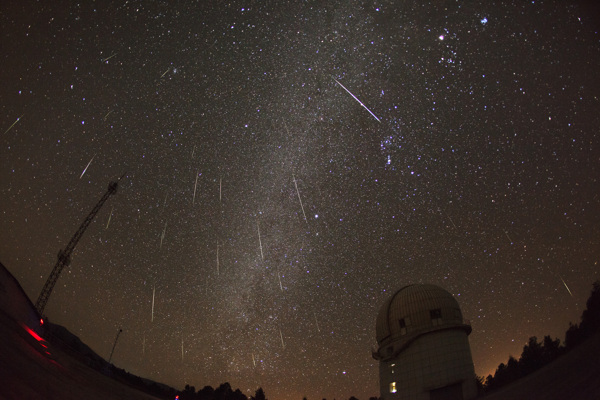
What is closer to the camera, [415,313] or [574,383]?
[574,383]

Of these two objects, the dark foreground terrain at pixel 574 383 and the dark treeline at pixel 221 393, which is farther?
the dark treeline at pixel 221 393

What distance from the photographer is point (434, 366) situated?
78.7 feet

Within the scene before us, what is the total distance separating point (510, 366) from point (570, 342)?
42.3ft

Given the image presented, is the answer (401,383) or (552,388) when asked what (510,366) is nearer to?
(401,383)

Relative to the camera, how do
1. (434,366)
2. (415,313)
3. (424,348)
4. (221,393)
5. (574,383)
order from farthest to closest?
(221,393)
(415,313)
(424,348)
(434,366)
(574,383)

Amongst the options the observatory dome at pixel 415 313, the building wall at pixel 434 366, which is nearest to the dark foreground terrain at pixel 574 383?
the building wall at pixel 434 366

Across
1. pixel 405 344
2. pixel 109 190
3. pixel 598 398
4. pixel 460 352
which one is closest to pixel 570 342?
pixel 460 352

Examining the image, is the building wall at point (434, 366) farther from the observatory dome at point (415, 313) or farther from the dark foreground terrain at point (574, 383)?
the dark foreground terrain at point (574, 383)

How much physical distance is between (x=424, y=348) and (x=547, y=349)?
1988 cm

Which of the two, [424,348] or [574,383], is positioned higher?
[424,348]

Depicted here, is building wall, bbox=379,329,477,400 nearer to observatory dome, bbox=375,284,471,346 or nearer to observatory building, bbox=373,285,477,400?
observatory building, bbox=373,285,477,400

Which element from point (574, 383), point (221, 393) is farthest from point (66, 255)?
point (574, 383)

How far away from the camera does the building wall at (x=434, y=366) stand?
76.6ft

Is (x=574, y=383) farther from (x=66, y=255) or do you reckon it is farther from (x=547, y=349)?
(x=66, y=255)
